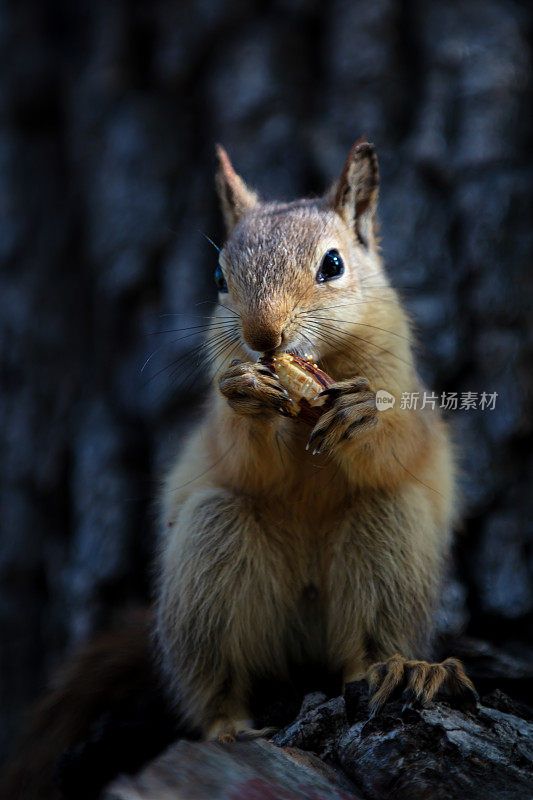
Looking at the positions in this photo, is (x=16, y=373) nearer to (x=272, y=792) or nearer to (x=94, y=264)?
(x=94, y=264)

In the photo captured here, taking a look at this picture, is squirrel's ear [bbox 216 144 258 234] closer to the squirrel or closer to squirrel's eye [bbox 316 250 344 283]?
the squirrel

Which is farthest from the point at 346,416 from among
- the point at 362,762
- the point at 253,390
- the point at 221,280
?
the point at 362,762

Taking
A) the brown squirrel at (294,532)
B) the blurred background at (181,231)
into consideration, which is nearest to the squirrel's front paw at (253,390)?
the brown squirrel at (294,532)

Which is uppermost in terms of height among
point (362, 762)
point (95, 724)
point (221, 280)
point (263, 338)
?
point (221, 280)

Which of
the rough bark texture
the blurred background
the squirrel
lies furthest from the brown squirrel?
the blurred background

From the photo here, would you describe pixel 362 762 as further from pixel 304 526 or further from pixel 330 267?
pixel 330 267

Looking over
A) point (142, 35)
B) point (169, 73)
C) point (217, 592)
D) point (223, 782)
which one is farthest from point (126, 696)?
point (142, 35)

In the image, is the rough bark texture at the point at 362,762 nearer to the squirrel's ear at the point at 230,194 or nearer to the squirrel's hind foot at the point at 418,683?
the squirrel's hind foot at the point at 418,683
